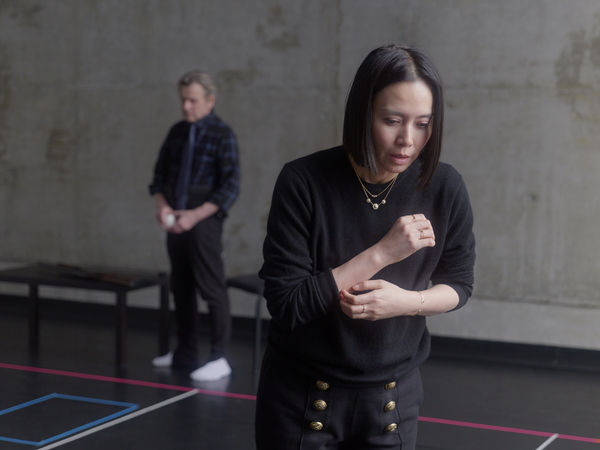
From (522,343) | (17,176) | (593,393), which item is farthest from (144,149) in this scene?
(593,393)

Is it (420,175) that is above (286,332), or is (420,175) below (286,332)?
above

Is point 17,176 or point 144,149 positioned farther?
point 17,176

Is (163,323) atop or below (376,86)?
below

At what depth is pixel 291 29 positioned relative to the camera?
560 centimetres

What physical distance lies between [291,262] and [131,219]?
5.08 meters

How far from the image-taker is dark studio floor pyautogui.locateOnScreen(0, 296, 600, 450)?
133 inches

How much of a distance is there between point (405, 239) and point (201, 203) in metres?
3.23

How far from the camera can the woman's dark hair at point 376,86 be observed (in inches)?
47.3

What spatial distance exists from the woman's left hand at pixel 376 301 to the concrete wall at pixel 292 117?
4085mm

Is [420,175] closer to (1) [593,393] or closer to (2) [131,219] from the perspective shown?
(1) [593,393]

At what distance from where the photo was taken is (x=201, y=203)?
4.35 meters

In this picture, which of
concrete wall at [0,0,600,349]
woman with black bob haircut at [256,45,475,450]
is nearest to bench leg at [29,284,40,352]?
concrete wall at [0,0,600,349]

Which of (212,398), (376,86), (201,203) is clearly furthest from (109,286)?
(376,86)

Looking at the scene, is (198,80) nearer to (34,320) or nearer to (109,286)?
(109,286)
